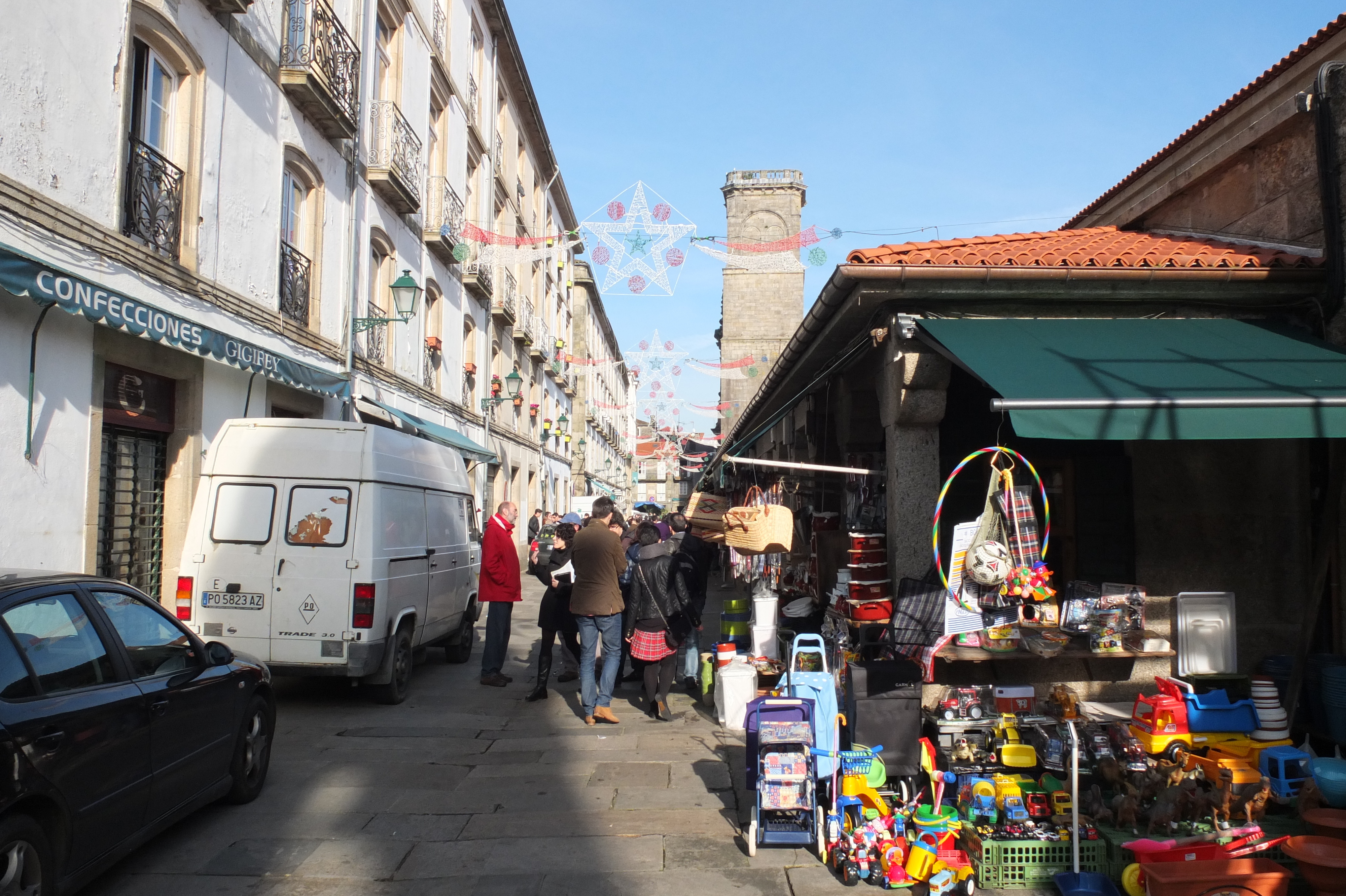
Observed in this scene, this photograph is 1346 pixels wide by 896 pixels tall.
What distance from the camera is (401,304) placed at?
543 inches

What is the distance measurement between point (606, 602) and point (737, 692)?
1310mm

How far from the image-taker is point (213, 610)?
8.02 metres

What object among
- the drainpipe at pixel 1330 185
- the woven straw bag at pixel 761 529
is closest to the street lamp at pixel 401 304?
the woven straw bag at pixel 761 529

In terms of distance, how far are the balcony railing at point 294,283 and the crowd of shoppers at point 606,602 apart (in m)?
4.91

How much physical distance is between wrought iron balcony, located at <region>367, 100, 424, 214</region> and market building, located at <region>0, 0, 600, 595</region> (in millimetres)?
40

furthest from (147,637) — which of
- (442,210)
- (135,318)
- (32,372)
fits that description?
(442,210)

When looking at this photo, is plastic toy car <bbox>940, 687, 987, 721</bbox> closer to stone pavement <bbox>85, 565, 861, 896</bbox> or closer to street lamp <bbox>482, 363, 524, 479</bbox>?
stone pavement <bbox>85, 565, 861, 896</bbox>

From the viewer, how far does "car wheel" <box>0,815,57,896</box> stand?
3357 millimetres

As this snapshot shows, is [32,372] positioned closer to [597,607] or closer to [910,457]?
[597,607]

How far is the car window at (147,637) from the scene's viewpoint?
179 inches

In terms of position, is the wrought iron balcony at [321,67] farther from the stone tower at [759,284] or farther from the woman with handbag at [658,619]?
the stone tower at [759,284]

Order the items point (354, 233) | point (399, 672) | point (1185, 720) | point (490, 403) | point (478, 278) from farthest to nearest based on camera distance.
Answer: point (490, 403) < point (478, 278) < point (354, 233) < point (399, 672) < point (1185, 720)

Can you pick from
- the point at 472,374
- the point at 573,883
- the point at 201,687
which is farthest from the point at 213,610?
the point at 472,374

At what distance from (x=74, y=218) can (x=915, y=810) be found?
8.08m
